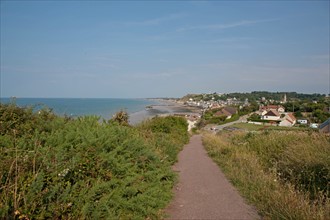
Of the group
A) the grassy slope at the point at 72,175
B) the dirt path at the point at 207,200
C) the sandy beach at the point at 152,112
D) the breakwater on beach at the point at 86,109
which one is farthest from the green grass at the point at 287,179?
the sandy beach at the point at 152,112

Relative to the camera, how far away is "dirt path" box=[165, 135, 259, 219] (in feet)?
19.2

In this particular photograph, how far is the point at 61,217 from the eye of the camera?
3.81 metres

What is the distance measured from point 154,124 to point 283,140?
35.3 feet

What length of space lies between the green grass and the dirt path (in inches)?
12.9

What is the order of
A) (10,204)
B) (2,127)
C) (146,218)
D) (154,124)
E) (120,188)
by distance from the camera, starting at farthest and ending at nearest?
(154,124)
(2,127)
(146,218)
(120,188)
(10,204)

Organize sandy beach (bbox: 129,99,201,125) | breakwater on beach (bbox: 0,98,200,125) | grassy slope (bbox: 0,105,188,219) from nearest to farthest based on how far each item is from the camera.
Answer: grassy slope (bbox: 0,105,188,219), breakwater on beach (bbox: 0,98,200,125), sandy beach (bbox: 129,99,201,125)

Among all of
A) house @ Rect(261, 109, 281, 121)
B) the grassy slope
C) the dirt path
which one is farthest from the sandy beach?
house @ Rect(261, 109, 281, 121)

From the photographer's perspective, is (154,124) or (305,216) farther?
(154,124)

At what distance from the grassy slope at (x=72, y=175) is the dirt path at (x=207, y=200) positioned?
1.54 ft

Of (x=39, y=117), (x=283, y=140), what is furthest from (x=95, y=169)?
(x=283, y=140)

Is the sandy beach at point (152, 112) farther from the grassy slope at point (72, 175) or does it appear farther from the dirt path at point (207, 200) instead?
the grassy slope at point (72, 175)

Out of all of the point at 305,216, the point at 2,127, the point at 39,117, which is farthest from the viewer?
the point at 39,117

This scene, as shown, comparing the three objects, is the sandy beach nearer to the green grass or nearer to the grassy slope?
the green grass

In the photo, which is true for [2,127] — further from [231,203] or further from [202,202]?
[231,203]
